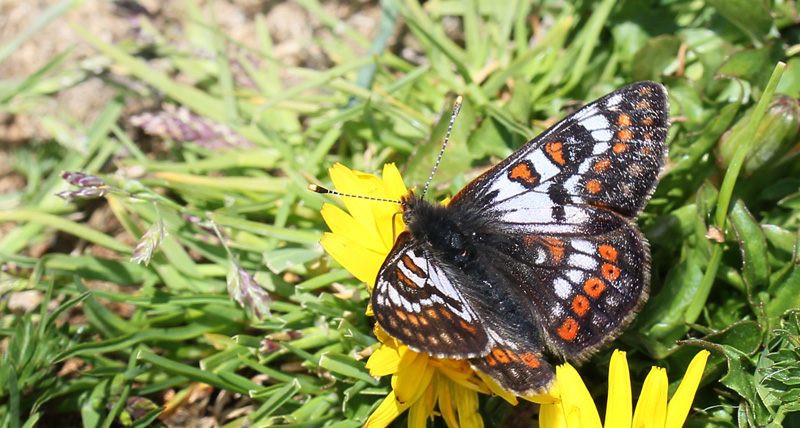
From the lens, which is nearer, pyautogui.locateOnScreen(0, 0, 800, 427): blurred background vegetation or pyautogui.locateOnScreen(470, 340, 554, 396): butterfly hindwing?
pyautogui.locateOnScreen(470, 340, 554, 396): butterfly hindwing

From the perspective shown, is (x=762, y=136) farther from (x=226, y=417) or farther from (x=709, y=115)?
(x=226, y=417)

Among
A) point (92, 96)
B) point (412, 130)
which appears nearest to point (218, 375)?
point (412, 130)

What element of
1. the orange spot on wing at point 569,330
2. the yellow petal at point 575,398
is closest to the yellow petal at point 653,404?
the yellow petal at point 575,398

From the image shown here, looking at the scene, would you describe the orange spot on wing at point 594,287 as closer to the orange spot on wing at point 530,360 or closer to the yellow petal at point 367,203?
the orange spot on wing at point 530,360

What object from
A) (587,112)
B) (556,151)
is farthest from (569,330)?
(587,112)

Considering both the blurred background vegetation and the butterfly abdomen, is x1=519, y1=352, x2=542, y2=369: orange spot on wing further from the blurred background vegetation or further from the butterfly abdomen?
the blurred background vegetation

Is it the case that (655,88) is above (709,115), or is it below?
above

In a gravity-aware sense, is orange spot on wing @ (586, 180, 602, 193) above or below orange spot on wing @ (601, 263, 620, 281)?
above

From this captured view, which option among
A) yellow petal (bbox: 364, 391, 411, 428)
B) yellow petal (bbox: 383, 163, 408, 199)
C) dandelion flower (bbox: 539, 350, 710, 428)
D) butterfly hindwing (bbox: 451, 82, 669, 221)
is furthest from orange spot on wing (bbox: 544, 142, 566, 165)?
yellow petal (bbox: 364, 391, 411, 428)
